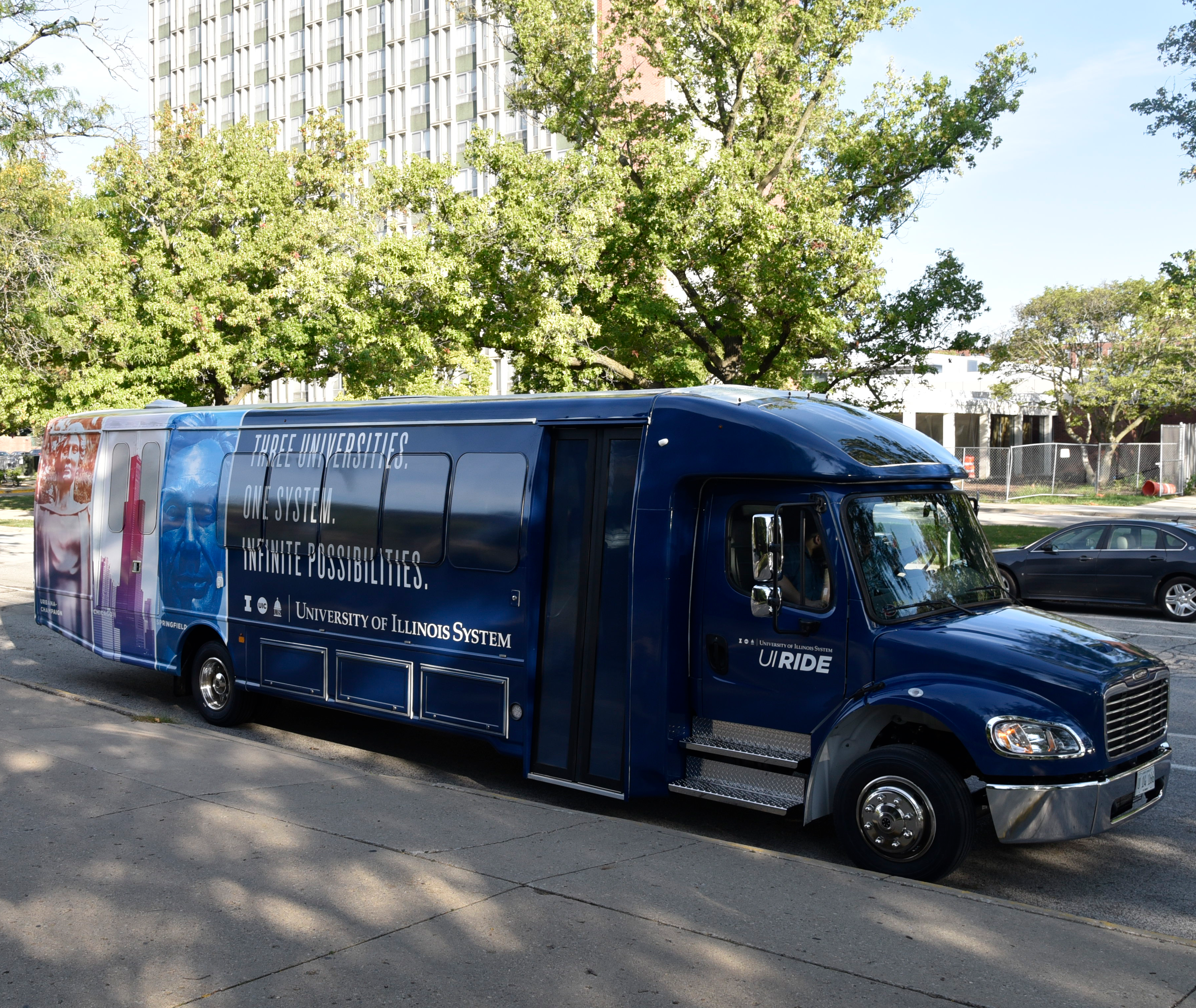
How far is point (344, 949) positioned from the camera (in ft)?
14.8

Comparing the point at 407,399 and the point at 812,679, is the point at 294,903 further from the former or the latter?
the point at 407,399

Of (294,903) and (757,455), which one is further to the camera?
(757,455)

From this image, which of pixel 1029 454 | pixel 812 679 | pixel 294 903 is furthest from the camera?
pixel 1029 454

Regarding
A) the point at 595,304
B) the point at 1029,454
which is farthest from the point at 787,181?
the point at 1029,454

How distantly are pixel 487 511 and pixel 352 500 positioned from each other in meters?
1.54

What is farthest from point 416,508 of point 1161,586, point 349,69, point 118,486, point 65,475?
point 349,69

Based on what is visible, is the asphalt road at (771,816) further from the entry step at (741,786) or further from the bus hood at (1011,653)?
the bus hood at (1011,653)

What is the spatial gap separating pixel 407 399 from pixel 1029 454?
46.2 metres

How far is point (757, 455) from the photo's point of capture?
6.68 metres

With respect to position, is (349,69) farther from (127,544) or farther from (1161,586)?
(127,544)

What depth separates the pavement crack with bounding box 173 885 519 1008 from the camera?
13.5 feet

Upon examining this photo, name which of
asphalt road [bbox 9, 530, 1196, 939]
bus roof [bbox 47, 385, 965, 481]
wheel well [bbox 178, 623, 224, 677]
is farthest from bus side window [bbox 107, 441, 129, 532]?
bus roof [bbox 47, 385, 965, 481]

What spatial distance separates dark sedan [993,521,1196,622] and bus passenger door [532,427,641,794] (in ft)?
33.7

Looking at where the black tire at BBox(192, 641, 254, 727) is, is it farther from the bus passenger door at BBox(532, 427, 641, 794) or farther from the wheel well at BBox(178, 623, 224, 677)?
the bus passenger door at BBox(532, 427, 641, 794)
